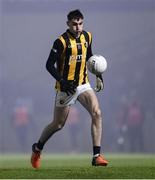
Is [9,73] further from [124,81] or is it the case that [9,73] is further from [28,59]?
[124,81]

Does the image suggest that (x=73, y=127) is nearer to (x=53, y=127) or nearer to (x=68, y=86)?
(x=53, y=127)

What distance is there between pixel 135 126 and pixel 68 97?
17171mm

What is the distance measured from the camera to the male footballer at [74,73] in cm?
1366

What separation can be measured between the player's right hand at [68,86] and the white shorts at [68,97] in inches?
2.3

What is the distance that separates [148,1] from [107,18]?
1.65m

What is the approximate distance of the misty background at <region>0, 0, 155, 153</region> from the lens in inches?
1282

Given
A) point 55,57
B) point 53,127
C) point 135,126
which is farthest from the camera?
point 135,126

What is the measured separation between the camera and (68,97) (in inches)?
543

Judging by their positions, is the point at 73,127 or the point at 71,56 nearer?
the point at 71,56

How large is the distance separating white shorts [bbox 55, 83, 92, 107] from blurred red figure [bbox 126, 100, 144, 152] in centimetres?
1638

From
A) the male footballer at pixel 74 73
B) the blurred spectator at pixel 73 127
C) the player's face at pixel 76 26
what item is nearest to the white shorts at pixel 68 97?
the male footballer at pixel 74 73

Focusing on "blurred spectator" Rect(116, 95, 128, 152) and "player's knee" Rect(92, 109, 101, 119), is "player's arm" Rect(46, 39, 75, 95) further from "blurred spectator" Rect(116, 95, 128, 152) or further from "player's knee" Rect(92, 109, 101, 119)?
"blurred spectator" Rect(116, 95, 128, 152)

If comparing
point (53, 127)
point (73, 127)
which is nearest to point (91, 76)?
point (73, 127)

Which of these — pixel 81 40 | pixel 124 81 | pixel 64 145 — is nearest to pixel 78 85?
pixel 81 40
